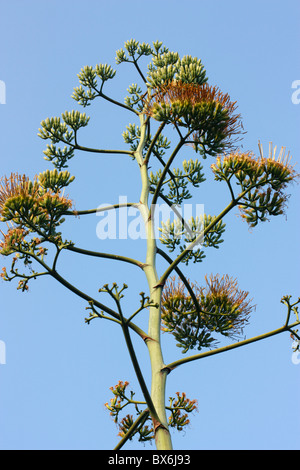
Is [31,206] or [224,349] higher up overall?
[31,206]

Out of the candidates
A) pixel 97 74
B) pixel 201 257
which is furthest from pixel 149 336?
pixel 97 74

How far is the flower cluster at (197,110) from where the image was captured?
616 centimetres

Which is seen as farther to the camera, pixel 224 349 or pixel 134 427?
pixel 134 427

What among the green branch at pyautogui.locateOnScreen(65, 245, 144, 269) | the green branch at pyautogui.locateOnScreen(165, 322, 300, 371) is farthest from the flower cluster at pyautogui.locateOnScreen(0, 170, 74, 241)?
the green branch at pyautogui.locateOnScreen(165, 322, 300, 371)

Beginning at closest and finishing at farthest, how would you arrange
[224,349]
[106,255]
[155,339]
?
[224,349], [155,339], [106,255]

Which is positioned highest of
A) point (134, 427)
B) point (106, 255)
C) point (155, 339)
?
point (106, 255)

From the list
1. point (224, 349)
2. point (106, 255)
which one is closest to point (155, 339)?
point (224, 349)

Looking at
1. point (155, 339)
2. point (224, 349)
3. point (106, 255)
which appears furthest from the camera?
point (106, 255)

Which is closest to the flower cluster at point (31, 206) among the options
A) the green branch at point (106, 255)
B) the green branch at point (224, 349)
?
the green branch at point (106, 255)

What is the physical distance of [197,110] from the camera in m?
6.16

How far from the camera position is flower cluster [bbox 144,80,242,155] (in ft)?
20.2

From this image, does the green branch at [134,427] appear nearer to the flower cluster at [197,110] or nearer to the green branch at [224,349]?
the green branch at [224,349]

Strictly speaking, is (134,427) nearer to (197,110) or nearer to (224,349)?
(224,349)
